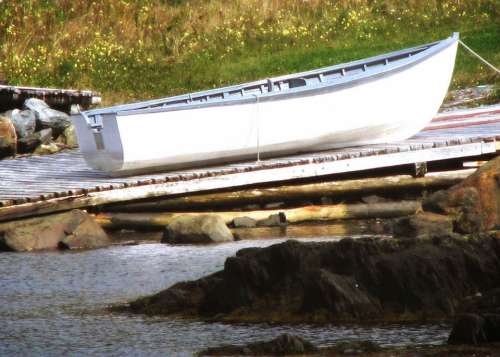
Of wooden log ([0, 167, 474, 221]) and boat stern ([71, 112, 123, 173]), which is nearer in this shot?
wooden log ([0, 167, 474, 221])

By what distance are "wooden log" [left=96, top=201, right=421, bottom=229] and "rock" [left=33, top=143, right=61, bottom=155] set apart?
5.64 metres

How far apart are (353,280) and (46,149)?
1351 cm

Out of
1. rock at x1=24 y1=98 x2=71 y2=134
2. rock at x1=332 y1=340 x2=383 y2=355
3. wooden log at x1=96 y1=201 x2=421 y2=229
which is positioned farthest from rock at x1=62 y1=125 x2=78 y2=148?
rock at x1=332 y1=340 x2=383 y2=355

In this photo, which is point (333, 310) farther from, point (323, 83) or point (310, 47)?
point (310, 47)

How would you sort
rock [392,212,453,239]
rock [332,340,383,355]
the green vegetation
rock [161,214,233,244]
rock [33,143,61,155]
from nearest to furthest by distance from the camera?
rock [332,340,383,355], rock [392,212,453,239], rock [161,214,233,244], rock [33,143,61,155], the green vegetation

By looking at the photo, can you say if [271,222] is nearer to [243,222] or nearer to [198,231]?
[243,222]

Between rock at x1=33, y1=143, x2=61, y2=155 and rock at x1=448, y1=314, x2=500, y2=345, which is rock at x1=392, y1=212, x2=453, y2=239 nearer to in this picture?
rock at x1=448, y1=314, x2=500, y2=345

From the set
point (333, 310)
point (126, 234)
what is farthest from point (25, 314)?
point (126, 234)

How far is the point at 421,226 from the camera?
15758 millimetres

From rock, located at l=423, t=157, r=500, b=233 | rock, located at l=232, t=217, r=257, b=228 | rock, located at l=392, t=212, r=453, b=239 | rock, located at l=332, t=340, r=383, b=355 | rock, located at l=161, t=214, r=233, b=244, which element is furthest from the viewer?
rock, located at l=232, t=217, r=257, b=228

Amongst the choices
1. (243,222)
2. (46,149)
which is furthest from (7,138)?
(243,222)

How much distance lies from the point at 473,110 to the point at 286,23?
9.47 metres

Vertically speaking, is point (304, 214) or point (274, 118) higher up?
point (274, 118)

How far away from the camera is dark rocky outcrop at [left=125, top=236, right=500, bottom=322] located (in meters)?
11.5
